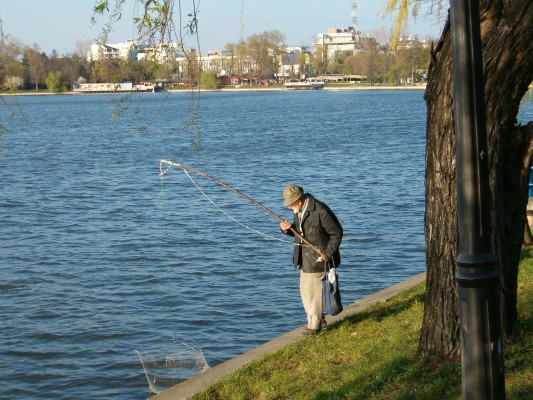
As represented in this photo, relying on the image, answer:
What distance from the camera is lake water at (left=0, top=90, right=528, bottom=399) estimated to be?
12719 mm

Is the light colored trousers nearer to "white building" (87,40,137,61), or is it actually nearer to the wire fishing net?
the wire fishing net

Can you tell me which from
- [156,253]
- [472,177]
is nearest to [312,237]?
[472,177]

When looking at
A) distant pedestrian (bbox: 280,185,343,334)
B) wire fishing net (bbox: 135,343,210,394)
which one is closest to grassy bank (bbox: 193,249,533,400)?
distant pedestrian (bbox: 280,185,343,334)

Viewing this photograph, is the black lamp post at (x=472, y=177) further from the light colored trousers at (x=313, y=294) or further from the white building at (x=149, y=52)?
the light colored trousers at (x=313, y=294)

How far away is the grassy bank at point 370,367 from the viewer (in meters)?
6.90

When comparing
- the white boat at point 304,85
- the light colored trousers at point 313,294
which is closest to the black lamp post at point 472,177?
the light colored trousers at point 313,294

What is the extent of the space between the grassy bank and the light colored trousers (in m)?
0.23

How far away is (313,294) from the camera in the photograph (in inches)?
386

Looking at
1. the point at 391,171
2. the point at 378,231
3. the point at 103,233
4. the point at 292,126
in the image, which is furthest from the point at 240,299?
the point at 292,126

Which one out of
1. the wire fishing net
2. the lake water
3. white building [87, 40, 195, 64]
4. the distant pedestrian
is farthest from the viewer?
the lake water

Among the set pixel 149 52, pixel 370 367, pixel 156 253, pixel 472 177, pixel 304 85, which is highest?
pixel 149 52

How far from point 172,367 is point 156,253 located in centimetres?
886

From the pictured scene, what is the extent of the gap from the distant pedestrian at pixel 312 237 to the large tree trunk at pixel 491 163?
7.03 feet

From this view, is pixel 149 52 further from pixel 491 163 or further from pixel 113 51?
pixel 491 163
